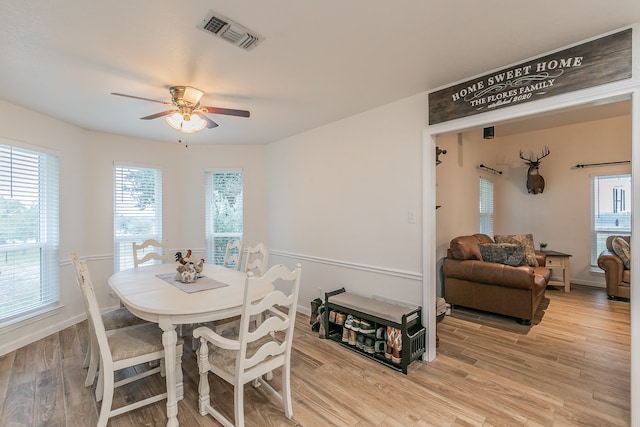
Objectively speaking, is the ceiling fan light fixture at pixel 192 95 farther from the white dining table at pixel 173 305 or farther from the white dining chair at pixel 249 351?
the white dining chair at pixel 249 351

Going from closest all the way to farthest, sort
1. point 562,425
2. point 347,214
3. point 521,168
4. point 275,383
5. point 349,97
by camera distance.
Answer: point 562,425 < point 275,383 < point 349,97 < point 347,214 < point 521,168

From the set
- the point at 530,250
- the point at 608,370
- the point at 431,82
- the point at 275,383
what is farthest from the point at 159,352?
the point at 530,250

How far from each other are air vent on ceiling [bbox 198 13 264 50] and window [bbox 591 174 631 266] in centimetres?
619

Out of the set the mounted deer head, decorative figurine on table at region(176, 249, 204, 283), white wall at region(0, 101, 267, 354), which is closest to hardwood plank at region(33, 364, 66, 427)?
white wall at region(0, 101, 267, 354)

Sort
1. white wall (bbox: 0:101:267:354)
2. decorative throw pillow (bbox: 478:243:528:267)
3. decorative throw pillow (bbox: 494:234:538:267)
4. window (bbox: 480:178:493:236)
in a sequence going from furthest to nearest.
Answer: window (bbox: 480:178:493:236)
decorative throw pillow (bbox: 494:234:538:267)
decorative throw pillow (bbox: 478:243:528:267)
white wall (bbox: 0:101:267:354)

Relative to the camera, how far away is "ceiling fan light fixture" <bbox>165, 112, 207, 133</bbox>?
2.50 meters

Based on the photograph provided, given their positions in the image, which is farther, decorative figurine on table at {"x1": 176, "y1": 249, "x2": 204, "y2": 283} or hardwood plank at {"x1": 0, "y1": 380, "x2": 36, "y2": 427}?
decorative figurine on table at {"x1": 176, "y1": 249, "x2": 204, "y2": 283}

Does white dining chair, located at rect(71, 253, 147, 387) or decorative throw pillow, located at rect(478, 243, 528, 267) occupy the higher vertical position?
decorative throw pillow, located at rect(478, 243, 528, 267)

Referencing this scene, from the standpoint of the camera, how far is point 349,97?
2834mm

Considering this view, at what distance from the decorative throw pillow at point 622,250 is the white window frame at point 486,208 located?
1798 mm

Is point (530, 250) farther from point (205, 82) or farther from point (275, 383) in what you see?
point (205, 82)

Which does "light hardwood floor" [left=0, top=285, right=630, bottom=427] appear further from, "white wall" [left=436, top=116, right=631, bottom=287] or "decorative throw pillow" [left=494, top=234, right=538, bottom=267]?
"white wall" [left=436, top=116, right=631, bottom=287]

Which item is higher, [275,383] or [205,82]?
[205,82]

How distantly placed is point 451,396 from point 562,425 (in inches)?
25.7
